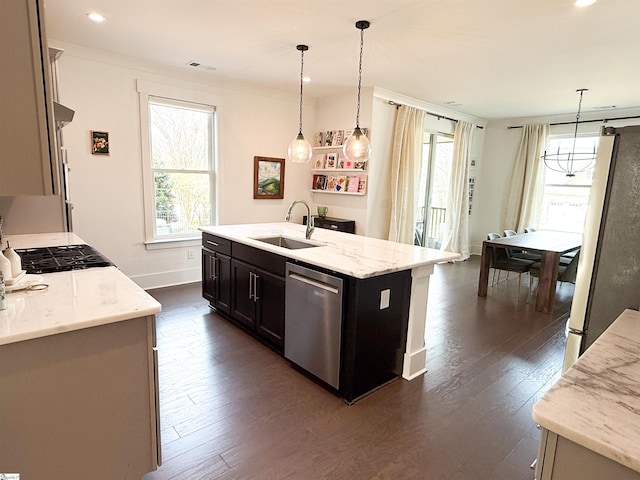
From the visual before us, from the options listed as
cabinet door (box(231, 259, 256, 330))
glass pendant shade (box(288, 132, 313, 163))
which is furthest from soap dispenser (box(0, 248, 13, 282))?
glass pendant shade (box(288, 132, 313, 163))

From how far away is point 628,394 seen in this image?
87 centimetres

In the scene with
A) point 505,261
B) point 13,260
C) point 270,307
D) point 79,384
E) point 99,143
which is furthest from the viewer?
point 505,261

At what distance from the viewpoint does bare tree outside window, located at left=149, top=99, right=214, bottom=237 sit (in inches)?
173

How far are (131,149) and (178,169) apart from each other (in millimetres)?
600

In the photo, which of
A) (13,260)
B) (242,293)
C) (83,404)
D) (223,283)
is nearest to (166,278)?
(223,283)

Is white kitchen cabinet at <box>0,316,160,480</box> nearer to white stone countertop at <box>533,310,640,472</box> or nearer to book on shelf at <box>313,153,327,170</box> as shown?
white stone countertop at <box>533,310,640,472</box>

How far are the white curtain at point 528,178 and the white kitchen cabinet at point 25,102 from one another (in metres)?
7.09

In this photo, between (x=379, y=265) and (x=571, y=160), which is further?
(x=571, y=160)

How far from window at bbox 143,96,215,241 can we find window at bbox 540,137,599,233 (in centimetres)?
588

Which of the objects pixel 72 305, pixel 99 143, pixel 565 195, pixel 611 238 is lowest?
pixel 72 305

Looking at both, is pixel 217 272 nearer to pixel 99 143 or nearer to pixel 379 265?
pixel 379 265

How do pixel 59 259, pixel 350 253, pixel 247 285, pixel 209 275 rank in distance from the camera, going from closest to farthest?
pixel 59 259 → pixel 350 253 → pixel 247 285 → pixel 209 275

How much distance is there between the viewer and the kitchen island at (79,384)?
48.4 inches

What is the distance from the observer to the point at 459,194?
6.57m
